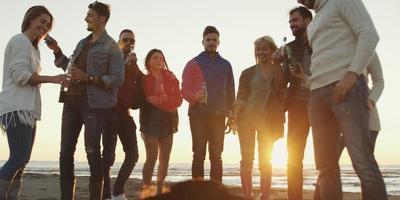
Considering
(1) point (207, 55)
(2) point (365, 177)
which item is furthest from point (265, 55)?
(2) point (365, 177)

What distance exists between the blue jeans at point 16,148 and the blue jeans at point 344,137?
2.60 meters

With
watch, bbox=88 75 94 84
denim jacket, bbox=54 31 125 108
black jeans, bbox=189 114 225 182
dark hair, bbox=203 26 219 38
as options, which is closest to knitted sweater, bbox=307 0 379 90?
denim jacket, bbox=54 31 125 108

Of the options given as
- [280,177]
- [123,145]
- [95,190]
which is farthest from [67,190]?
[280,177]

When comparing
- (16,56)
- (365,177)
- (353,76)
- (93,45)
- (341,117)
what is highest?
(93,45)

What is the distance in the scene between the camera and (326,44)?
165 inches

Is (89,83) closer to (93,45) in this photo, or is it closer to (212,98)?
(93,45)

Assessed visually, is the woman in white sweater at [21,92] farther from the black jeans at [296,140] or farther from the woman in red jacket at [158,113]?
the black jeans at [296,140]

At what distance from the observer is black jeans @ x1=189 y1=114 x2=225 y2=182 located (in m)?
6.92

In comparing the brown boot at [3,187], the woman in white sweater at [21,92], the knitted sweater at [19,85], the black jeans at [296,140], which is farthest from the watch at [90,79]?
the black jeans at [296,140]

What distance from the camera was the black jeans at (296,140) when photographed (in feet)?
18.5

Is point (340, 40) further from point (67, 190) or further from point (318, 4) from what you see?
point (67, 190)

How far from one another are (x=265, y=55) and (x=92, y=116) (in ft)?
9.27

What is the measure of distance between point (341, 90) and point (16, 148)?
114 inches

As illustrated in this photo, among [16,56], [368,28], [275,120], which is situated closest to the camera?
[368,28]
